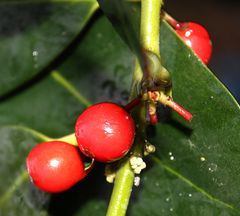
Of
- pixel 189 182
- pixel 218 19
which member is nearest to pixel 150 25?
pixel 189 182

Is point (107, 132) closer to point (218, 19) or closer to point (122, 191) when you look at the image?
point (122, 191)

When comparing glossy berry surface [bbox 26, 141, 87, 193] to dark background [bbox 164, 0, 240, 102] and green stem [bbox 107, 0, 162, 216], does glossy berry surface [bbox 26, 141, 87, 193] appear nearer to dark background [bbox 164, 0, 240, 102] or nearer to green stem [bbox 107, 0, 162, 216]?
green stem [bbox 107, 0, 162, 216]

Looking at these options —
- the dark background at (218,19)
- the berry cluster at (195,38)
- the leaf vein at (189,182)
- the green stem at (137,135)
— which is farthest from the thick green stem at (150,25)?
the dark background at (218,19)

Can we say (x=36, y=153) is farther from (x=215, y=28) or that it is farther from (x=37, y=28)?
(x=215, y=28)

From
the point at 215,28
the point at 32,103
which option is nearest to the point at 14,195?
the point at 32,103

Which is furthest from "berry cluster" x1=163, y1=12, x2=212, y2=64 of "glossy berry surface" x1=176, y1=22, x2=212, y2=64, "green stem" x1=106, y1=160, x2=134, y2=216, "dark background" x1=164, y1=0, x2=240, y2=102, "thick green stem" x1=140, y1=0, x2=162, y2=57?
"dark background" x1=164, y1=0, x2=240, y2=102
